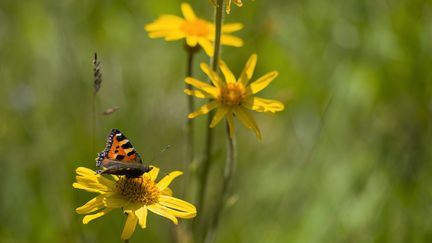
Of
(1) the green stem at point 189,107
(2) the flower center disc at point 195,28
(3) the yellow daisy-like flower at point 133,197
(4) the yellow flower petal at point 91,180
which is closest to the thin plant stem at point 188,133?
(1) the green stem at point 189,107

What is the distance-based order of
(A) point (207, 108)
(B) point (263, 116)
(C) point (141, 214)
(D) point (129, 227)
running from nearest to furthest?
(D) point (129, 227)
(C) point (141, 214)
(A) point (207, 108)
(B) point (263, 116)

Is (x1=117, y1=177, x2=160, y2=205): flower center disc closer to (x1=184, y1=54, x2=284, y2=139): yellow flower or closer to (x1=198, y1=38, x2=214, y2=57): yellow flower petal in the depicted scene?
(x1=184, y1=54, x2=284, y2=139): yellow flower

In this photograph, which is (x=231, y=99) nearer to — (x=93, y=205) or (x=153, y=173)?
(x=153, y=173)

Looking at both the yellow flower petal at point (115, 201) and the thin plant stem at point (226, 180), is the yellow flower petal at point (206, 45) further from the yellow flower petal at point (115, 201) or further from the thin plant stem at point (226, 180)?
the yellow flower petal at point (115, 201)

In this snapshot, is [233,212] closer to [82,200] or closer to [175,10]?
[82,200]

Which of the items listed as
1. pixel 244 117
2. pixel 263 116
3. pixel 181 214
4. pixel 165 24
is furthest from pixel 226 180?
pixel 263 116

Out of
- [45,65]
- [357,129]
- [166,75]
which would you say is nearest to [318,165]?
[357,129]

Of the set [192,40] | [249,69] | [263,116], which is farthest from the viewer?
[263,116]

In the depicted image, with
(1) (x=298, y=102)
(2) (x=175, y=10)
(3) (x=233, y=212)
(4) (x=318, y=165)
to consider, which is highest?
(2) (x=175, y=10)
